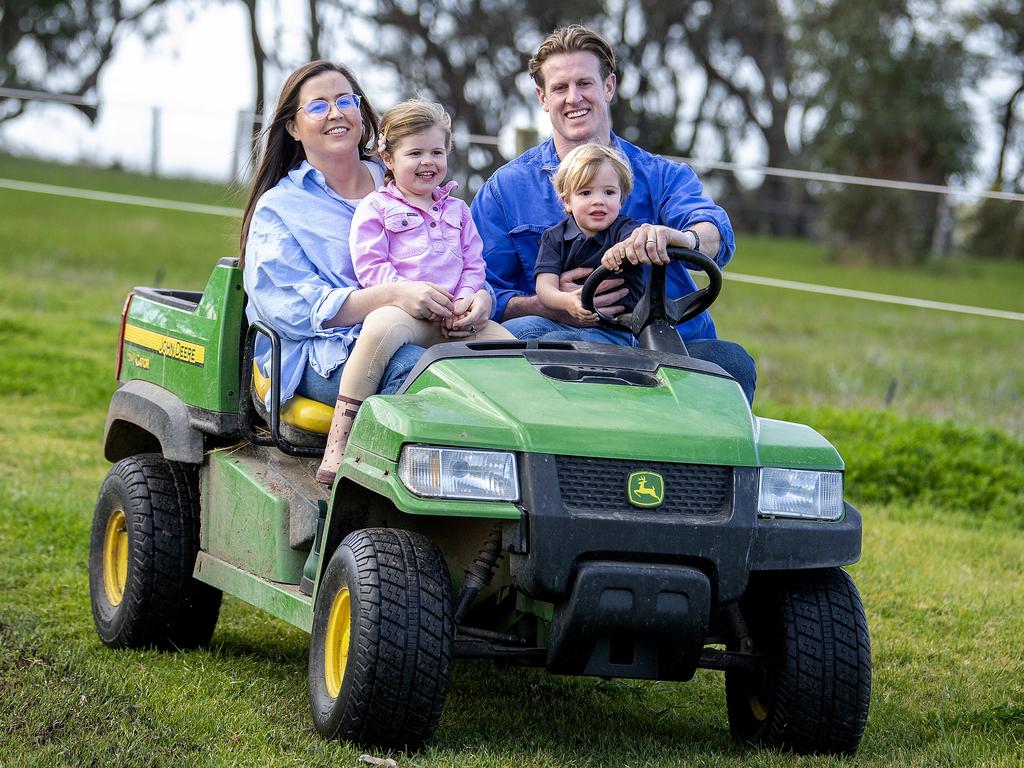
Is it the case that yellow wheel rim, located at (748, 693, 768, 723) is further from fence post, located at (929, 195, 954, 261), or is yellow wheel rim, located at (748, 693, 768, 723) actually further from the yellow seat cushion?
fence post, located at (929, 195, 954, 261)

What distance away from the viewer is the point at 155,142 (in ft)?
55.6

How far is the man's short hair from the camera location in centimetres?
477

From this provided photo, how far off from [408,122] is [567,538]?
59.8 inches

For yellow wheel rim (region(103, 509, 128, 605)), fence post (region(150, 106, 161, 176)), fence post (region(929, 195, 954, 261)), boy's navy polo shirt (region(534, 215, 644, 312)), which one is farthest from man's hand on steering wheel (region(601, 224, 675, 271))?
fence post (region(150, 106, 161, 176))

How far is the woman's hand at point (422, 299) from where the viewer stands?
3.97m

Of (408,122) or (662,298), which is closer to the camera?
(662,298)

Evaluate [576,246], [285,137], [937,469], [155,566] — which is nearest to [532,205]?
[576,246]

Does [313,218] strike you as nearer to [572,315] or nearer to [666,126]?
[572,315]

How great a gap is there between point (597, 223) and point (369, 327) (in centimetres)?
78

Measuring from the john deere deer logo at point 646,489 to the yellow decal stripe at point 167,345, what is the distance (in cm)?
172

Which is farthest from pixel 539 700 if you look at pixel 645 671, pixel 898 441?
pixel 898 441

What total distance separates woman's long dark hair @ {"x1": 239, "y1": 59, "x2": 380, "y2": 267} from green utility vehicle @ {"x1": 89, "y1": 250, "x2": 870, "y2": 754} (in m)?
0.75

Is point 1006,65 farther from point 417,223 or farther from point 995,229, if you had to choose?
point 417,223

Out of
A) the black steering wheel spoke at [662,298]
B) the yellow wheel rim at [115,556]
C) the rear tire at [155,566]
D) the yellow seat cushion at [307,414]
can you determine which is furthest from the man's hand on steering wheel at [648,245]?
the yellow wheel rim at [115,556]
